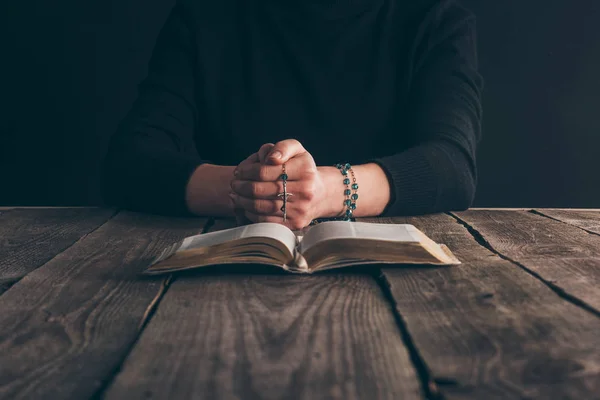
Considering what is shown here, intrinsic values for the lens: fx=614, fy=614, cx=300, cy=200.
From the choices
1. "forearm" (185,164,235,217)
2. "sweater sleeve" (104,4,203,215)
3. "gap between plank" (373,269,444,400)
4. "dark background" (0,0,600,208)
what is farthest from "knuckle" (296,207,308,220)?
"dark background" (0,0,600,208)

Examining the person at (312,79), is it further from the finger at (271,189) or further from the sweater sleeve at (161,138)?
the finger at (271,189)

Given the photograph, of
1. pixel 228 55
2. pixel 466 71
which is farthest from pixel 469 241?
pixel 228 55

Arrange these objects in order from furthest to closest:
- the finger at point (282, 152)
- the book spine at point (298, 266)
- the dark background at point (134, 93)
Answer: the dark background at point (134, 93), the finger at point (282, 152), the book spine at point (298, 266)

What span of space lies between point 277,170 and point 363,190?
0.70 ft

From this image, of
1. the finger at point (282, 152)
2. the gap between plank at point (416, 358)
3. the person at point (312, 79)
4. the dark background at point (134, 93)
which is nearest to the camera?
the gap between plank at point (416, 358)

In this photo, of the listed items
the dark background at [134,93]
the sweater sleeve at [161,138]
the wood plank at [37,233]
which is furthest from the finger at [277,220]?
the dark background at [134,93]

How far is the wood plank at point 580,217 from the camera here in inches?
47.2

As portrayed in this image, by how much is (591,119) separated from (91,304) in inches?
90.5

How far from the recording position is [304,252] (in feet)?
2.83

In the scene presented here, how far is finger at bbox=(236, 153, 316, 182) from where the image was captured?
1.15 m

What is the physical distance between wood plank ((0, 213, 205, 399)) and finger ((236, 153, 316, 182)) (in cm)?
21

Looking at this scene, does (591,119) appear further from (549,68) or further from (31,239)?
(31,239)

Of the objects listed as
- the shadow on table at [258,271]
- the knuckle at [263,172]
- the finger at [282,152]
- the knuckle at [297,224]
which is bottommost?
the shadow on table at [258,271]

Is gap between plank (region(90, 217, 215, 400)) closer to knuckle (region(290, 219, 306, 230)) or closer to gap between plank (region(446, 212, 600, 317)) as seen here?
knuckle (region(290, 219, 306, 230))
